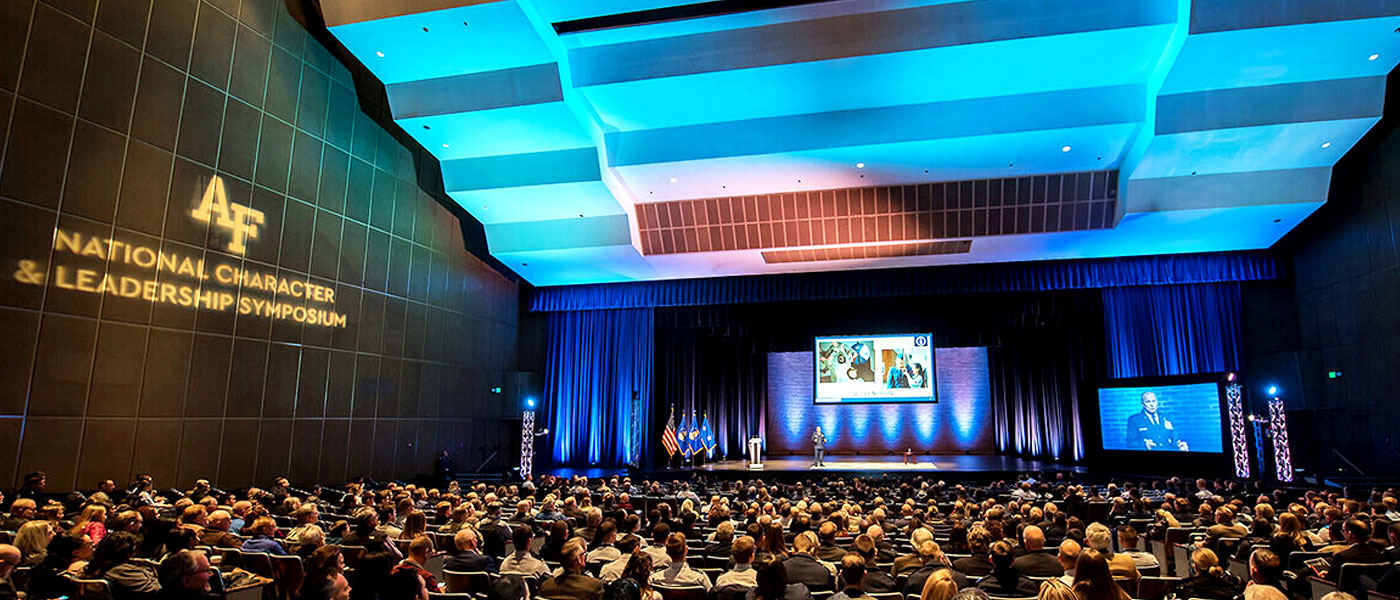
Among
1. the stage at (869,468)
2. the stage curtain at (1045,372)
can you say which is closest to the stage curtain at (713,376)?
the stage at (869,468)

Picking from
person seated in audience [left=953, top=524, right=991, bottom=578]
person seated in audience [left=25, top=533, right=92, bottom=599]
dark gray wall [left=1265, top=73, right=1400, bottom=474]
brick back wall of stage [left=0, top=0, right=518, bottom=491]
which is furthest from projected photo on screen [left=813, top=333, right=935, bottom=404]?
person seated in audience [left=25, top=533, right=92, bottom=599]

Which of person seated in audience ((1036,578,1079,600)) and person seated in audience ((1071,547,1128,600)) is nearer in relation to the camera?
person seated in audience ((1036,578,1079,600))

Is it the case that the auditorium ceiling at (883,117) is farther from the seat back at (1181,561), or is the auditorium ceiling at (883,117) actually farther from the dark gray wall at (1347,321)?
the seat back at (1181,561)

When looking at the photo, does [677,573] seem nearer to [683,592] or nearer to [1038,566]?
[683,592]

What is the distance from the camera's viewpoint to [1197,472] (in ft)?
53.3

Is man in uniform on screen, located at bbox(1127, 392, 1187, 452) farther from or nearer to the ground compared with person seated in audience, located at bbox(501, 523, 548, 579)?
farther from the ground

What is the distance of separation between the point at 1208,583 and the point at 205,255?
1351 centimetres

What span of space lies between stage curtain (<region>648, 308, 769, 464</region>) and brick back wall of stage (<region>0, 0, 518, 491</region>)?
7183 mm

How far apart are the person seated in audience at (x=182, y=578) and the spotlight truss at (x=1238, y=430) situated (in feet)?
59.0

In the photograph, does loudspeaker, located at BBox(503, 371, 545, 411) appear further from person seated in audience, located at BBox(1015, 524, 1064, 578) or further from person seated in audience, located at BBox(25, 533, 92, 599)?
person seated in audience, located at BBox(1015, 524, 1064, 578)

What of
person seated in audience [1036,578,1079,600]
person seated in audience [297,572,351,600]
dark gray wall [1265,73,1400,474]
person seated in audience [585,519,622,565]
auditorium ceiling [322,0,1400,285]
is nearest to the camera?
person seated in audience [1036,578,1079,600]

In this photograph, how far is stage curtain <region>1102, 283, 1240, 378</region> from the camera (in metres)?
18.2

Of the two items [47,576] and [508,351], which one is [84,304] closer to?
[47,576]

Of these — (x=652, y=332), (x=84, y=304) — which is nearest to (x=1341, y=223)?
(x=652, y=332)
